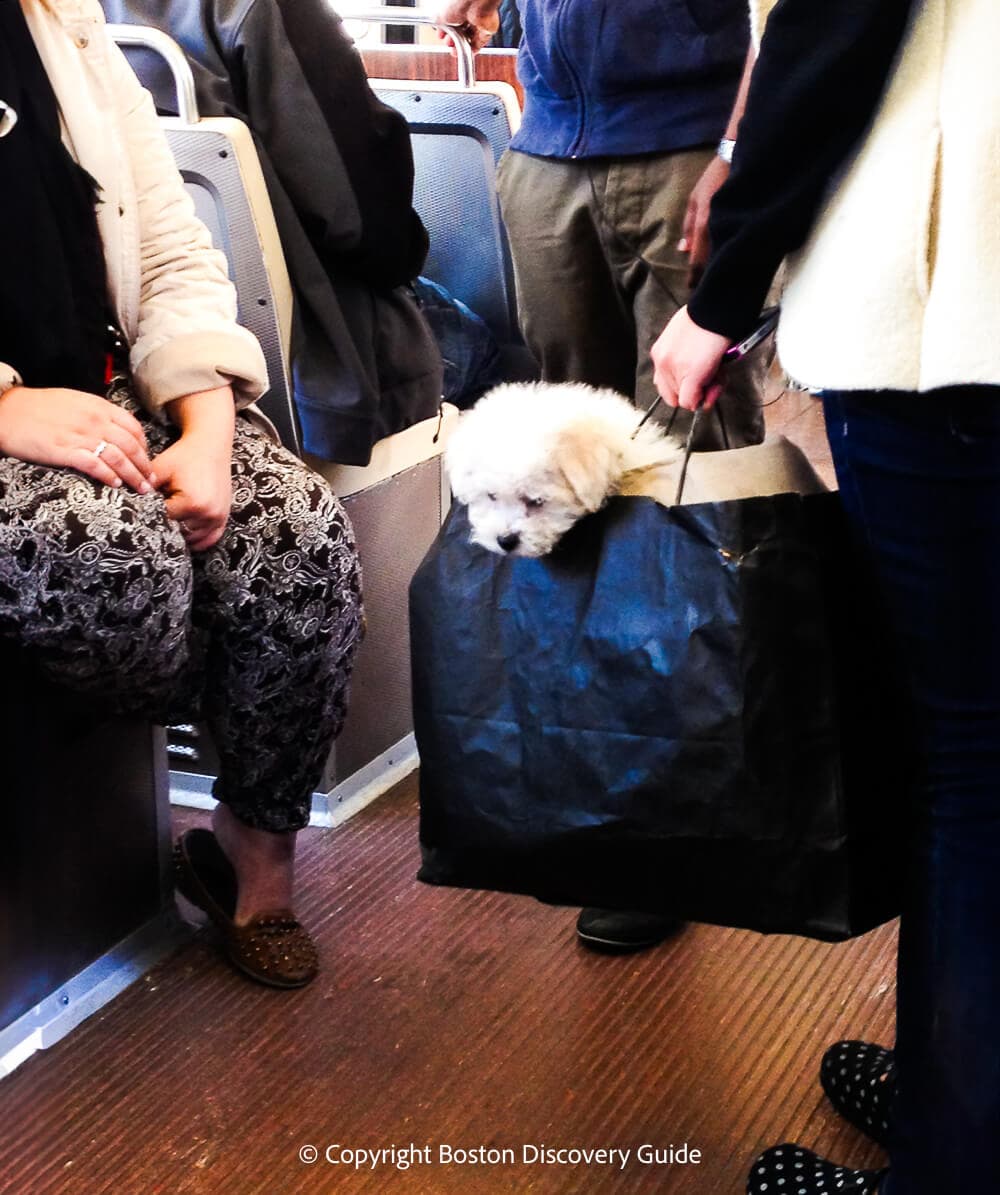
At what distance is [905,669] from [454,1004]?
0.75 metres

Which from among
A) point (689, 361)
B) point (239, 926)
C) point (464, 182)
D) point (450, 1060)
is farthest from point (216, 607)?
point (464, 182)

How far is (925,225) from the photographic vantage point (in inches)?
30.8

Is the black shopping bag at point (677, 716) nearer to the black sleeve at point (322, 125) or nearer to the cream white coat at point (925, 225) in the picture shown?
the cream white coat at point (925, 225)

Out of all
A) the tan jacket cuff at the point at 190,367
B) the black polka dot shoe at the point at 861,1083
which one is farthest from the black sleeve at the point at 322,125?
the black polka dot shoe at the point at 861,1083

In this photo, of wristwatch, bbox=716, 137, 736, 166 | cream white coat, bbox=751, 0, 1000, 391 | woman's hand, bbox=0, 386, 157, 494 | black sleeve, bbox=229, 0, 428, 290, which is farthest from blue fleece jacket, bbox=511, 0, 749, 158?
cream white coat, bbox=751, 0, 1000, 391

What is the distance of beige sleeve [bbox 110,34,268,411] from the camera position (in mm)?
1428

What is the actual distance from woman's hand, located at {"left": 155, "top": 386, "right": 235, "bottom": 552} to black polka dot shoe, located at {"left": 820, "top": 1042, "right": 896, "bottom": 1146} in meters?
0.78

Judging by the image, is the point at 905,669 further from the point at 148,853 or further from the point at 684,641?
the point at 148,853

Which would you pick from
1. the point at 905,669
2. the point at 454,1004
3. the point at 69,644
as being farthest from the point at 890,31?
the point at 454,1004

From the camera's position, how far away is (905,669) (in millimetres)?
909

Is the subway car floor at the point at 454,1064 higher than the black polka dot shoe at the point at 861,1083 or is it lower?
lower

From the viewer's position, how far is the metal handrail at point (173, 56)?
5.37 ft

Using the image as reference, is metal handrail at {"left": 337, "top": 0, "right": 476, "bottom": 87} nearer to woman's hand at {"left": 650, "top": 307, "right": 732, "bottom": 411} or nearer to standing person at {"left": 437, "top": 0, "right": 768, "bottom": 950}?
standing person at {"left": 437, "top": 0, "right": 768, "bottom": 950}

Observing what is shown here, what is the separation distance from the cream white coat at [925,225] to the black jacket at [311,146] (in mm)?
980
